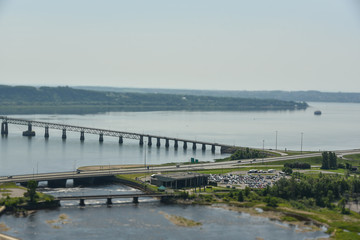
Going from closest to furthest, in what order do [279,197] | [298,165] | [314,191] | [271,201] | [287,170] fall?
[271,201]
[314,191]
[279,197]
[287,170]
[298,165]

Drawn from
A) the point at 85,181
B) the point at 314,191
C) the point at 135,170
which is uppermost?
the point at 314,191

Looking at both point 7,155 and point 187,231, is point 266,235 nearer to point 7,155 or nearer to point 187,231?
point 187,231

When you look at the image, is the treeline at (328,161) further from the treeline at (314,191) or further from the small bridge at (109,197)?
the small bridge at (109,197)

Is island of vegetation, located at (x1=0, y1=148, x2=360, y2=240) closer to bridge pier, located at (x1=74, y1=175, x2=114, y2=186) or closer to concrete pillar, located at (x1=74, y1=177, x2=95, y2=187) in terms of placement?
bridge pier, located at (x1=74, y1=175, x2=114, y2=186)

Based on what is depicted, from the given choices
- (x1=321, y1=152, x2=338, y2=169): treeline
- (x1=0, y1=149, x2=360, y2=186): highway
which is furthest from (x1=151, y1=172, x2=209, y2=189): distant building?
(x1=321, y1=152, x2=338, y2=169): treeline

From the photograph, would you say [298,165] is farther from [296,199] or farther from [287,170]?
[296,199]

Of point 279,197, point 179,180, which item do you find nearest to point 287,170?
point 279,197

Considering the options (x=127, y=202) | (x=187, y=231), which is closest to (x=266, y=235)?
(x=187, y=231)

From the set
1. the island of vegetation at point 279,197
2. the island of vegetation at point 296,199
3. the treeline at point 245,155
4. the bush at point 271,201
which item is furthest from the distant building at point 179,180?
the treeline at point 245,155
